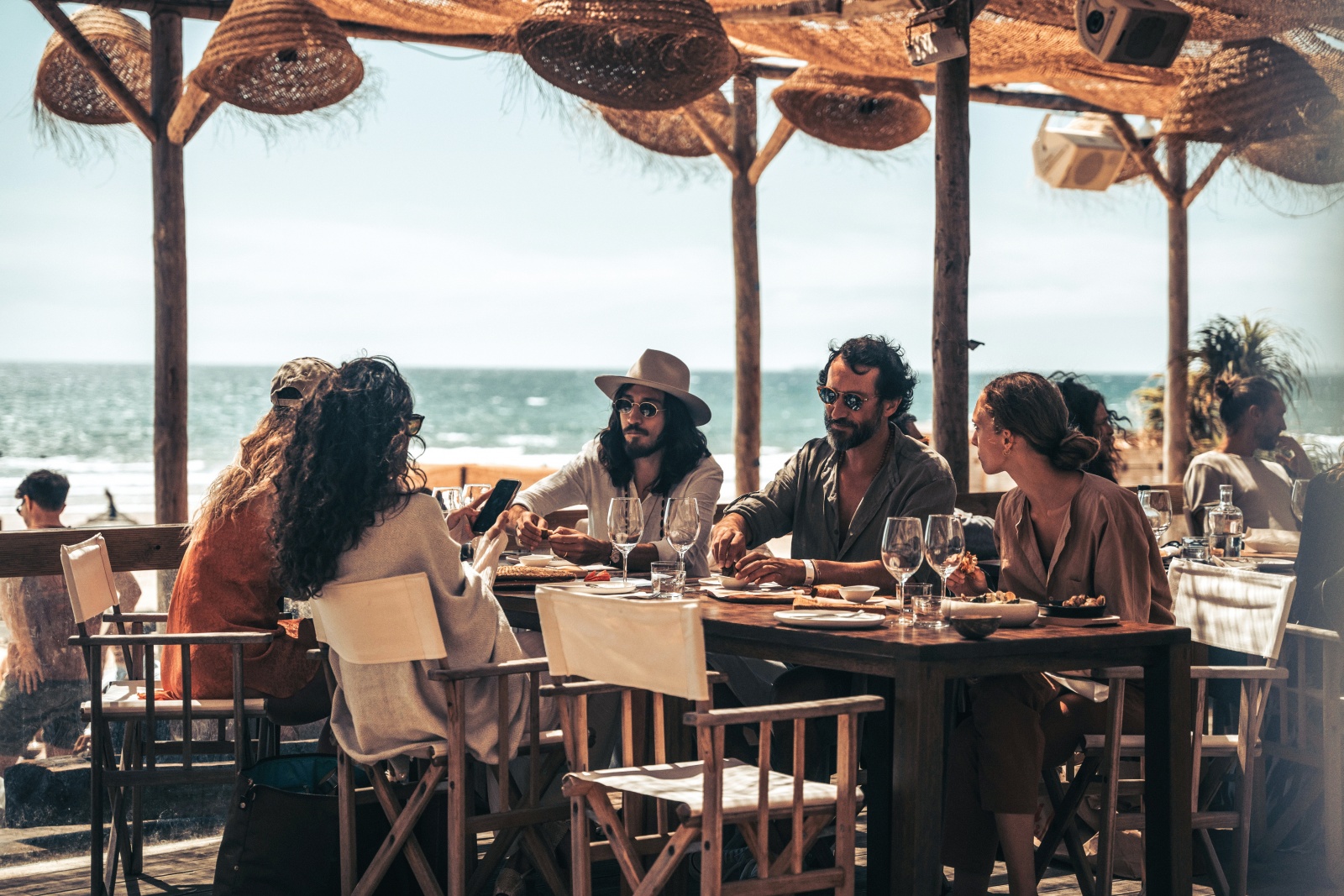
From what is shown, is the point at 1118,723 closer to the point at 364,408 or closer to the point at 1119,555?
the point at 1119,555

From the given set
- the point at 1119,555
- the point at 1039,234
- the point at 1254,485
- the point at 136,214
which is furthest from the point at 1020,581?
the point at 1039,234

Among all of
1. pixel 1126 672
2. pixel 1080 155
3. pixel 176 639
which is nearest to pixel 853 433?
pixel 1126 672

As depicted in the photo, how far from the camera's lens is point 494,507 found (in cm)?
392

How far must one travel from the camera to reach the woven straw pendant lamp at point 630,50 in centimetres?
461

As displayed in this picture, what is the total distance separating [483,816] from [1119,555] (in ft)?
4.93

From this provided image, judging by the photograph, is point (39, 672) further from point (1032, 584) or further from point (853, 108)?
point (853, 108)

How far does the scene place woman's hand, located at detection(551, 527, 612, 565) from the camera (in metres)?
3.78

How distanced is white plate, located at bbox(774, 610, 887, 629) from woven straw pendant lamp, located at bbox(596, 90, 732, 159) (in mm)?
5101

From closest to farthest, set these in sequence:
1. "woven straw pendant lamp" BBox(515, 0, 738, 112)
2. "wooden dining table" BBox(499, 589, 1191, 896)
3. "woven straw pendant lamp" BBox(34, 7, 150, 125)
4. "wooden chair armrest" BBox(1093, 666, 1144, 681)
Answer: "wooden dining table" BBox(499, 589, 1191, 896), "wooden chair armrest" BBox(1093, 666, 1144, 681), "woven straw pendant lamp" BBox(515, 0, 738, 112), "woven straw pendant lamp" BBox(34, 7, 150, 125)

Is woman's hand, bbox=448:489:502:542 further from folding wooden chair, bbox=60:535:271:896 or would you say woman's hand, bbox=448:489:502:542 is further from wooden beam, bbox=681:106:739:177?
wooden beam, bbox=681:106:739:177

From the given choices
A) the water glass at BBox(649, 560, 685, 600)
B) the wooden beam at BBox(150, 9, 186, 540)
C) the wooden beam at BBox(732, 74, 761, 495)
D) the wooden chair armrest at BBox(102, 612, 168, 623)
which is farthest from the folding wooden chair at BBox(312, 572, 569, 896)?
the wooden beam at BBox(732, 74, 761, 495)

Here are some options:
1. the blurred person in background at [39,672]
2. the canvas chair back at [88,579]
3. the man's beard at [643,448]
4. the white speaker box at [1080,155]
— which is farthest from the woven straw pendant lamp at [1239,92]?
the blurred person in background at [39,672]

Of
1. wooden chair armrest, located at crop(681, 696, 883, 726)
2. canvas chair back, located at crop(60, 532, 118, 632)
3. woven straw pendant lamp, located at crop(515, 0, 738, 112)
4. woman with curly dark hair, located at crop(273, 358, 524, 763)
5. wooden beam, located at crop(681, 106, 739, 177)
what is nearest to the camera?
wooden chair armrest, located at crop(681, 696, 883, 726)

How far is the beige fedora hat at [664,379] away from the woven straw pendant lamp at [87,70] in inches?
125
